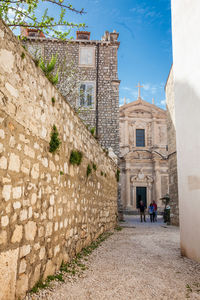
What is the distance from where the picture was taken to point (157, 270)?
391 centimetres

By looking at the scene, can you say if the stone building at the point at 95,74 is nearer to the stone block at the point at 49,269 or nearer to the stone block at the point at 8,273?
the stone block at the point at 49,269

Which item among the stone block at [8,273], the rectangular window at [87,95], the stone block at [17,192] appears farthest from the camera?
the rectangular window at [87,95]

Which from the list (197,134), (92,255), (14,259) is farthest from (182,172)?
(14,259)

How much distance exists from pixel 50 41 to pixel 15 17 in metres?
12.6

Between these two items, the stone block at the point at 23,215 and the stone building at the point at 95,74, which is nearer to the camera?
the stone block at the point at 23,215

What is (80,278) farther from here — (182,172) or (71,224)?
(182,172)

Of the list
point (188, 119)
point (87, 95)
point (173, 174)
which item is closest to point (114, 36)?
point (87, 95)

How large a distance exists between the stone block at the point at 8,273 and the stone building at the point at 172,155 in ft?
35.5

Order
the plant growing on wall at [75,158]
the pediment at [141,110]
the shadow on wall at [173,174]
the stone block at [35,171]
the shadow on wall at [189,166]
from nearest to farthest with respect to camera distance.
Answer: the stone block at [35,171], the plant growing on wall at [75,158], the shadow on wall at [189,166], the shadow on wall at [173,174], the pediment at [141,110]

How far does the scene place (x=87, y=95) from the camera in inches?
611

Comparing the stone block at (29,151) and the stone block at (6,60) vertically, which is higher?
the stone block at (6,60)

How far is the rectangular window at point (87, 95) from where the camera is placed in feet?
51.1

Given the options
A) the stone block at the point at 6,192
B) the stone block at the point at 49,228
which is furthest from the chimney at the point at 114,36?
the stone block at the point at 6,192

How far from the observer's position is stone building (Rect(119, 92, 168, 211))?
83.2 ft
